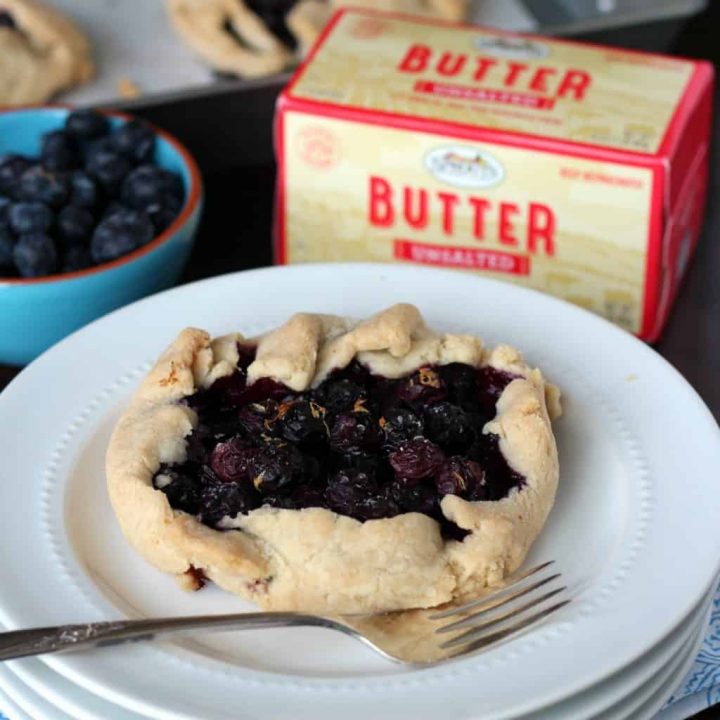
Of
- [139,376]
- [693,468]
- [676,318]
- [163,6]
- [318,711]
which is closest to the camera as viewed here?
[318,711]

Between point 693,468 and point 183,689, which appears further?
point 693,468

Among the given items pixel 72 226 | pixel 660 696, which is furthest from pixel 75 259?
pixel 660 696

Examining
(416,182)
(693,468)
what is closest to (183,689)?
(693,468)

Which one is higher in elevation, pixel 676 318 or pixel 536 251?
pixel 536 251

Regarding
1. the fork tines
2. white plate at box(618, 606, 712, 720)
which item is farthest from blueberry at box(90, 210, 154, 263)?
white plate at box(618, 606, 712, 720)

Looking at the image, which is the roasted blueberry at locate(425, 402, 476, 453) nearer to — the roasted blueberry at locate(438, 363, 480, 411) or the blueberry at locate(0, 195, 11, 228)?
the roasted blueberry at locate(438, 363, 480, 411)

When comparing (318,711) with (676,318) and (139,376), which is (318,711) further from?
(676,318)
